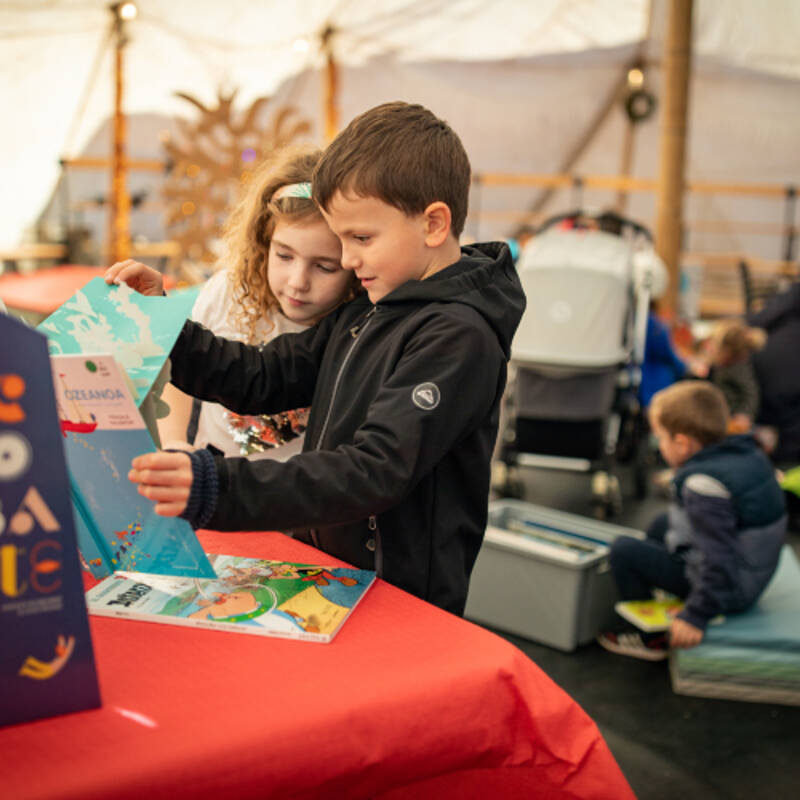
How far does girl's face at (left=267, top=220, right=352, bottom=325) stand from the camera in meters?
1.31

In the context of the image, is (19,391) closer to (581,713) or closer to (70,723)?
(70,723)

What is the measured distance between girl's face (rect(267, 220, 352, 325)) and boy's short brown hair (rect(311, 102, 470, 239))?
0.85 ft

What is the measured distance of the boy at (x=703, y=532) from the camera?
2205 mm

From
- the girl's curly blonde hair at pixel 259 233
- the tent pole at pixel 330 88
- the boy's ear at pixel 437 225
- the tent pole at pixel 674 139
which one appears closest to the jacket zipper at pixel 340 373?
the boy's ear at pixel 437 225

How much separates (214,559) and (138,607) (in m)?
0.15

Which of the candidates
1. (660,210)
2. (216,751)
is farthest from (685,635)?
(660,210)

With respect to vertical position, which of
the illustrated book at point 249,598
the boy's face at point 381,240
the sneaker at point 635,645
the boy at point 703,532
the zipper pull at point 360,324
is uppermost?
the boy's face at point 381,240

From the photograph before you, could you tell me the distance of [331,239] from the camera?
51.6 inches

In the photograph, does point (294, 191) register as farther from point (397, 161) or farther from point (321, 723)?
point (321, 723)

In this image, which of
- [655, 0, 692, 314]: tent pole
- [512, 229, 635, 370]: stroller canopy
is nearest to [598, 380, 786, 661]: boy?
[512, 229, 635, 370]: stroller canopy

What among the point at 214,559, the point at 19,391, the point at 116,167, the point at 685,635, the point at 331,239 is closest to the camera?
the point at 19,391

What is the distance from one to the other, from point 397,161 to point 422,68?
7.53 m

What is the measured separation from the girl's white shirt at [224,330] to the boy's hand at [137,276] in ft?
1.06

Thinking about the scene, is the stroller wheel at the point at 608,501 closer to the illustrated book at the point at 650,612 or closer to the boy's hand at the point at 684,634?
the illustrated book at the point at 650,612
